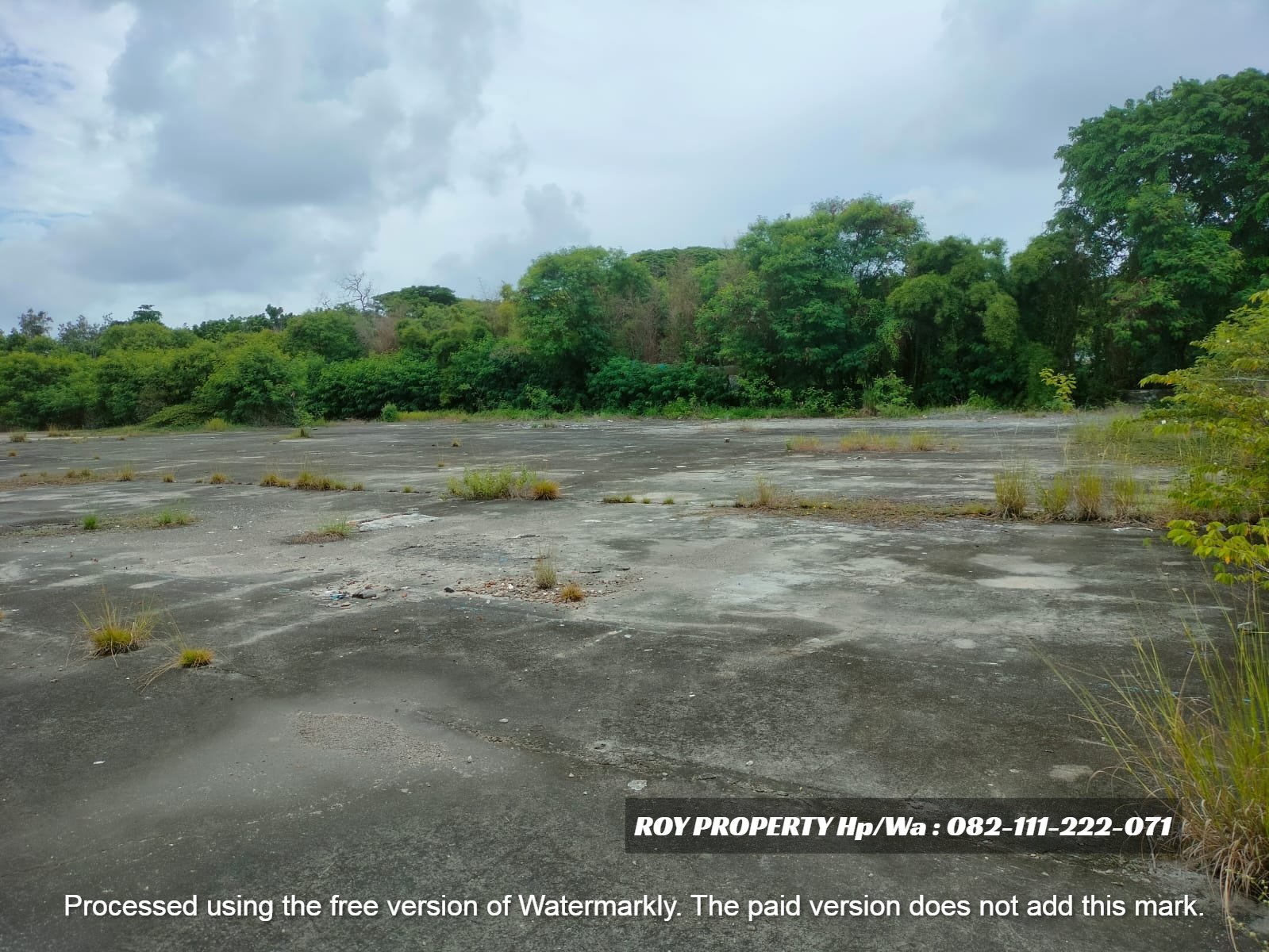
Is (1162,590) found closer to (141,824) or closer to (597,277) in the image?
(141,824)

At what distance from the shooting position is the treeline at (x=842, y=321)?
2461 cm

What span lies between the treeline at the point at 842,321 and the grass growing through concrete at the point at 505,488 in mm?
19426

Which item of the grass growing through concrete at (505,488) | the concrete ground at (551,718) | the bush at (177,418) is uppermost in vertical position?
the bush at (177,418)

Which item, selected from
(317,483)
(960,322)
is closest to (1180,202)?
(960,322)

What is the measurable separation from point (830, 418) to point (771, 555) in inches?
876

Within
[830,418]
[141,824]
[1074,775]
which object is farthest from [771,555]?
[830,418]

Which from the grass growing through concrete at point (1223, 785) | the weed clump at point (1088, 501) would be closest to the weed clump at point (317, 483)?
the weed clump at point (1088, 501)

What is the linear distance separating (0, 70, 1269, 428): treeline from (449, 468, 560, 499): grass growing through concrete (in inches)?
765

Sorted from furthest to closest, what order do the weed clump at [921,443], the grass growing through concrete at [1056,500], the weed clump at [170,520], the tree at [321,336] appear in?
the tree at [321,336] < the weed clump at [921,443] < the weed clump at [170,520] < the grass growing through concrete at [1056,500]

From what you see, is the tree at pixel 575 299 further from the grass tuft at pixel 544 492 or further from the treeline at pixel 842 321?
the grass tuft at pixel 544 492

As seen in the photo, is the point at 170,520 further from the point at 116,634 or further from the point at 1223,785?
the point at 1223,785

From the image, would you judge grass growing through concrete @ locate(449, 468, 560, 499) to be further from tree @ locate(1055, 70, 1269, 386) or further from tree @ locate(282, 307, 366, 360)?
tree @ locate(282, 307, 366, 360)

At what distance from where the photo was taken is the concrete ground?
2.59 metres

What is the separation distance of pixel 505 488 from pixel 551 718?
7801 mm
